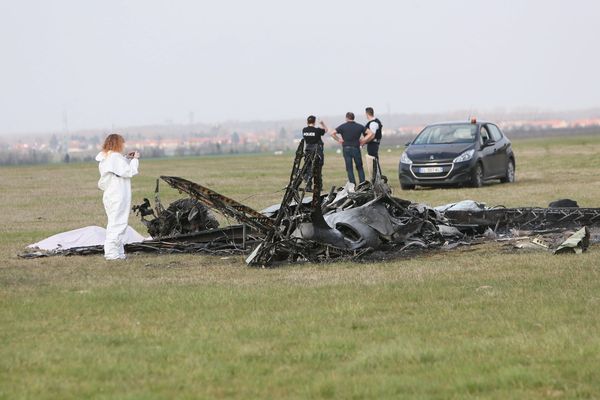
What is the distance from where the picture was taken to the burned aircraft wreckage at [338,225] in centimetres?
1377

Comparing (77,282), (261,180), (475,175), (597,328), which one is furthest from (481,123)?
(597,328)

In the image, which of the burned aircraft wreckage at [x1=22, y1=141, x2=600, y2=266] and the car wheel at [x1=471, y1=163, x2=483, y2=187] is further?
the car wheel at [x1=471, y1=163, x2=483, y2=187]

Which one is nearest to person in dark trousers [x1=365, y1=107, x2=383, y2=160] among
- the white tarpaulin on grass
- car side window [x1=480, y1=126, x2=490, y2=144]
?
car side window [x1=480, y1=126, x2=490, y2=144]

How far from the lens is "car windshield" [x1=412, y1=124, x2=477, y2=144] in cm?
3078

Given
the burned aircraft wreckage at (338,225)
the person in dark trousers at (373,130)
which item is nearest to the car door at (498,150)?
the person in dark trousers at (373,130)

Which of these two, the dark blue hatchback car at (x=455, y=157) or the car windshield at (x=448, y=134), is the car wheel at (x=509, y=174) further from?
the car windshield at (x=448, y=134)

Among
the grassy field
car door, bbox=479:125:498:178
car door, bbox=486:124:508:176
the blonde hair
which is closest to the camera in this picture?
the grassy field

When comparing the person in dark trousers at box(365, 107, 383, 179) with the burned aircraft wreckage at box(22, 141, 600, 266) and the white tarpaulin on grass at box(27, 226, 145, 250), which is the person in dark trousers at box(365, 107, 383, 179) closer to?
the burned aircraft wreckage at box(22, 141, 600, 266)

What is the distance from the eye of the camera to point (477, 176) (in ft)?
98.0

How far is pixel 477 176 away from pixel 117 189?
16228 millimetres

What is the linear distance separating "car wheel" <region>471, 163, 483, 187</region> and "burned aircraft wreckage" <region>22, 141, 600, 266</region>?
1282cm

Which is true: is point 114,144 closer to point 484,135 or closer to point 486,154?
point 486,154

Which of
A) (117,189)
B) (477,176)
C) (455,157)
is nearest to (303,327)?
(117,189)

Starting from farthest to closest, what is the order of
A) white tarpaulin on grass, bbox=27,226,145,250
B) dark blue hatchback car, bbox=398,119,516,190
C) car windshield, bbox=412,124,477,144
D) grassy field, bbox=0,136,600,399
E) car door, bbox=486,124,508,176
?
1. car door, bbox=486,124,508,176
2. car windshield, bbox=412,124,477,144
3. dark blue hatchback car, bbox=398,119,516,190
4. white tarpaulin on grass, bbox=27,226,145,250
5. grassy field, bbox=0,136,600,399
